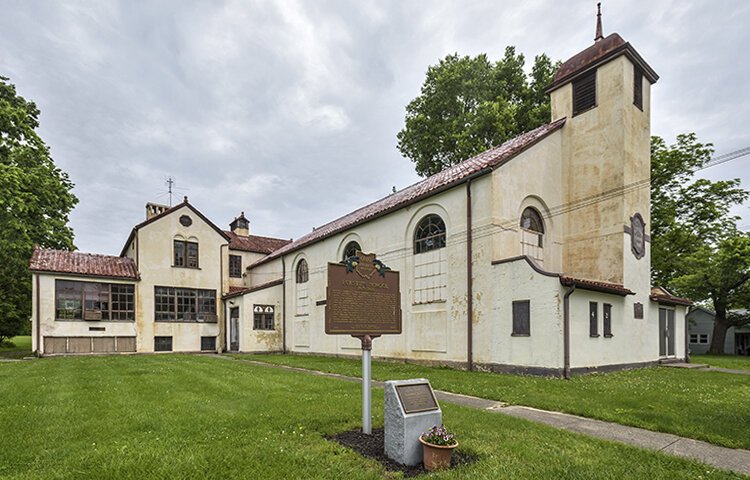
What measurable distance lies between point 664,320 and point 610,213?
6.47m

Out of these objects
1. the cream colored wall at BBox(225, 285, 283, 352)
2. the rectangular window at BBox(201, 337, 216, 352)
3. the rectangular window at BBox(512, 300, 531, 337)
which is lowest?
the rectangular window at BBox(201, 337, 216, 352)

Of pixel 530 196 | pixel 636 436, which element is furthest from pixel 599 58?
pixel 636 436

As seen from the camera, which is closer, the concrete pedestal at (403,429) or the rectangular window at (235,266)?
→ the concrete pedestal at (403,429)

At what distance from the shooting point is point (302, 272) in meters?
27.3

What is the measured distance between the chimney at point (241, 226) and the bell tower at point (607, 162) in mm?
27568

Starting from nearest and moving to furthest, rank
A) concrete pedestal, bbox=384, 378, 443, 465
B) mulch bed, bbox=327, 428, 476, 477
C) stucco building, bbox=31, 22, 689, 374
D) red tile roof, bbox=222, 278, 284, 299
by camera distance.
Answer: mulch bed, bbox=327, 428, 476, 477 < concrete pedestal, bbox=384, 378, 443, 465 < stucco building, bbox=31, 22, 689, 374 < red tile roof, bbox=222, 278, 284, 299

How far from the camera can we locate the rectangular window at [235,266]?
33.0 meters

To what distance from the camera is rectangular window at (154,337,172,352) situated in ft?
89.1

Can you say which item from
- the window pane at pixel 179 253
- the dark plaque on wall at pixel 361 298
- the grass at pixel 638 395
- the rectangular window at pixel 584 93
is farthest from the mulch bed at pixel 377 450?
the window pane at pixel 179 253

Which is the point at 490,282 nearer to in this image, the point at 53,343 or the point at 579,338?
the point at 579,338

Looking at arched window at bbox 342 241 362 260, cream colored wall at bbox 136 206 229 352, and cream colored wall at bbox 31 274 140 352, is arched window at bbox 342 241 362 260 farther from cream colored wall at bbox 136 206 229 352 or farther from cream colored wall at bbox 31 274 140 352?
cream colored wall at bbox 31 274 140 352

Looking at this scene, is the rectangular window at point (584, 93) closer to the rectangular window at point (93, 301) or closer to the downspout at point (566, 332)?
the downspout at point (566, 332)

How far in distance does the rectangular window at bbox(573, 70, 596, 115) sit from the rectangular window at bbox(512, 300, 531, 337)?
32.7 feet

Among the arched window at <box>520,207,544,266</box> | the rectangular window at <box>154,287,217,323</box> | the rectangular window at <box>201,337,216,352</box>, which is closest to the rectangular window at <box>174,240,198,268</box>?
the rectangular window at <box>154,287,217,323</box>
